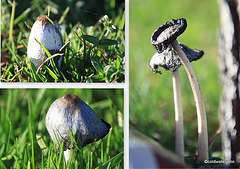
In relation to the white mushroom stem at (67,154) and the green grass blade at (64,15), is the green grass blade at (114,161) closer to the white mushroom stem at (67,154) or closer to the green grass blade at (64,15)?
the white mushroom stem at (67,154)

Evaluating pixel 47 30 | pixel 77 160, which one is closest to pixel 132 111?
pixel 77 160

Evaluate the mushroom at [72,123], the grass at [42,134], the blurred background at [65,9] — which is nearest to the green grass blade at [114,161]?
the grass at [42,134]

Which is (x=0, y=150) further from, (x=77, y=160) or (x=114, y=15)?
(x=114, y=15)

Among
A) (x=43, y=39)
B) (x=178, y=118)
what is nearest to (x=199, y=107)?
(x=178, y=118)

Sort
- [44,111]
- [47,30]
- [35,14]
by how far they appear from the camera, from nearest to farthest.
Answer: [47,30] → [35,14] → [44,111]

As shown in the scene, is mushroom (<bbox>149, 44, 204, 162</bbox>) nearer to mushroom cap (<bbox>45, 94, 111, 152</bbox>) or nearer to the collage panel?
the collage panel

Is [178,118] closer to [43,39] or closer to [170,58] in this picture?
Result: [170,58]
